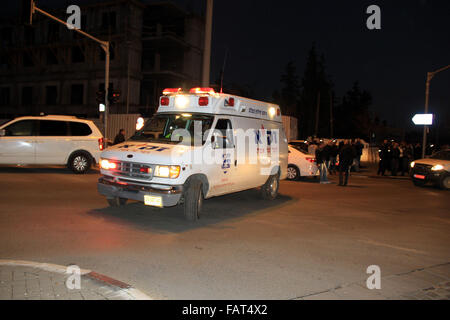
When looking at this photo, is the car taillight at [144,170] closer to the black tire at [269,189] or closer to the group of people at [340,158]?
the black tire at [269,189]

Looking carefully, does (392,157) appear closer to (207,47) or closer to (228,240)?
(207,47)

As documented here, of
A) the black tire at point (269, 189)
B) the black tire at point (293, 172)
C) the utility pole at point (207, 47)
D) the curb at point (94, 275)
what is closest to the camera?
the curb at point (94, 275)

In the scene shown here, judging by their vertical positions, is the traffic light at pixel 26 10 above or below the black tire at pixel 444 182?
above

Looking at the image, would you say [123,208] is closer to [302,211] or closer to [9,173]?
[302,211]

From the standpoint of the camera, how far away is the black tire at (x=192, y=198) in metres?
7.36

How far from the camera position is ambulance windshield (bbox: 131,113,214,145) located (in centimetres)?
799

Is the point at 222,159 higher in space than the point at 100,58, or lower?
lower

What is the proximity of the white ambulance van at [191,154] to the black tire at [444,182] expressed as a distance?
27.2 ft

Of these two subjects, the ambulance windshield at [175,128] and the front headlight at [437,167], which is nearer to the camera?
the ambulance windshield at [175,128]

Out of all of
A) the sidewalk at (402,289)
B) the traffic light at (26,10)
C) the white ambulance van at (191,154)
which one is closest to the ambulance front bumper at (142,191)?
the white ambulance van at (191,154)

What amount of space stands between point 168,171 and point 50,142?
28.5 feet

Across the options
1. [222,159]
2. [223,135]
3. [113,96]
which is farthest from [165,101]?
[113,96]

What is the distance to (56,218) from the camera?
7.32m

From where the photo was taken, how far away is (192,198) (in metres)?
7.42
